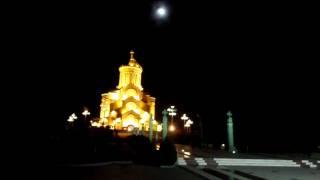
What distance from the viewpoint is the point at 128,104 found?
68.2 meters

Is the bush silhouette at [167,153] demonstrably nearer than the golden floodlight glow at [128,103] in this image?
Yes

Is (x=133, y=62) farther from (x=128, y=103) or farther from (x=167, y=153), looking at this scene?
(x=167, y=153)

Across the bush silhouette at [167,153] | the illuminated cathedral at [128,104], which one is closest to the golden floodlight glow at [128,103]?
the illuminated cathedral at [128,104]

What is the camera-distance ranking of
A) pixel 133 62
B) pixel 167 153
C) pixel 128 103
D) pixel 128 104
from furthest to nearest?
pixel 133 62 < pixel 128 103 < pixel 128 104 < pixel 167 153

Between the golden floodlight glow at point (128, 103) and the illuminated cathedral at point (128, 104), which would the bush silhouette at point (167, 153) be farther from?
the golden floodlight glow at point (128, 103)

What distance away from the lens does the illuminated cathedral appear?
65125mm

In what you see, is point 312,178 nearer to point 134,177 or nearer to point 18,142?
point 134,177

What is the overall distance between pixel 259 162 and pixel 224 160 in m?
1.78

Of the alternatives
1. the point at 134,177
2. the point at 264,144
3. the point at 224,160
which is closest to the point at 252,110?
the point at 264,144

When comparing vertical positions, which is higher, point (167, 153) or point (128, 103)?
point (128, 103)

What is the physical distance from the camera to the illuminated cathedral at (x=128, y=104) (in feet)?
214

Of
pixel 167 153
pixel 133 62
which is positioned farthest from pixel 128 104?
pixel 167 153

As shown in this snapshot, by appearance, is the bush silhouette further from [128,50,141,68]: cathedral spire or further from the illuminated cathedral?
[128,50,141,68]: cathedral spire

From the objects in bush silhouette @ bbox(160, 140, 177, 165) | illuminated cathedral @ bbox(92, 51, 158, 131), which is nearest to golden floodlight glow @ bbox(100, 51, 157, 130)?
illuminated cathedral @ bbox(92, 51, 158, 131)
